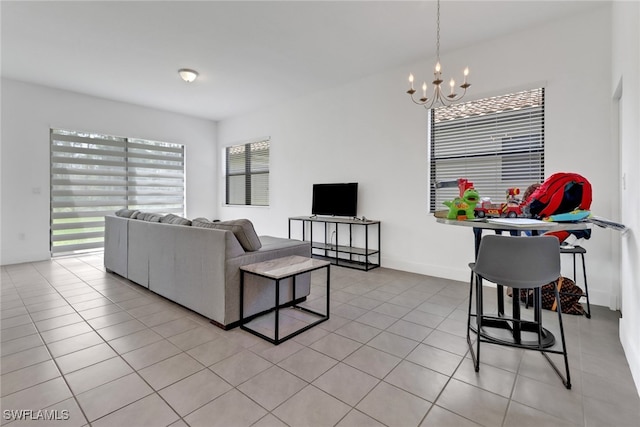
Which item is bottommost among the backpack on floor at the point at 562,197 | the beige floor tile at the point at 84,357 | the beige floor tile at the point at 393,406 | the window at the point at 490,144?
the beige floor tile at the point at 393,406

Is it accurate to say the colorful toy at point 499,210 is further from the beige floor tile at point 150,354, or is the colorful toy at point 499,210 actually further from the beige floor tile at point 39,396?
the beige floor tile at point 39,396

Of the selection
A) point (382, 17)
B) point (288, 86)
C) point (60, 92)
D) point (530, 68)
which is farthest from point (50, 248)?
point (530, 68)

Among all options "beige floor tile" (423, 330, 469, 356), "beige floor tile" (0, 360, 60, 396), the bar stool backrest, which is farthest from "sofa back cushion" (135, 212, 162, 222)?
the bar stool backrest

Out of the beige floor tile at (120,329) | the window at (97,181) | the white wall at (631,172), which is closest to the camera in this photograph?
the white wall at (631,172)

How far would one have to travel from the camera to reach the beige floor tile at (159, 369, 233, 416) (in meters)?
1.58

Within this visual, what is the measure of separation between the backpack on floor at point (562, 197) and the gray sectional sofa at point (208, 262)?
197 centimetres

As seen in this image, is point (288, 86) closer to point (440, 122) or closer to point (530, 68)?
point (440, 122)

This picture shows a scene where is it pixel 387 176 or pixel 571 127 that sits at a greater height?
pixel 571 127

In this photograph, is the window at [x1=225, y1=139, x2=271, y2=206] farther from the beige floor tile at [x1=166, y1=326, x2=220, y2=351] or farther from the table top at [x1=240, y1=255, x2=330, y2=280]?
the beige floor tile at [x1=166, y1=326, x2=220, y2=351]

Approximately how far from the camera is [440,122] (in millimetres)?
4008

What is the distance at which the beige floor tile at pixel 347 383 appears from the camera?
65.5 inches

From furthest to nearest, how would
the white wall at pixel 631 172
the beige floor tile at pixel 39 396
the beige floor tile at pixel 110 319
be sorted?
the beige floor tile at pixel 110 319 → the white wall at pixel 631 172 → the beige floor tile at pixel 39 396

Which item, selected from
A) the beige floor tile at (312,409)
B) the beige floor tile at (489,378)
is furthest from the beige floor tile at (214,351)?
the beige floor tile at (489,378)

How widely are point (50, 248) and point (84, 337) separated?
389 centimetres
